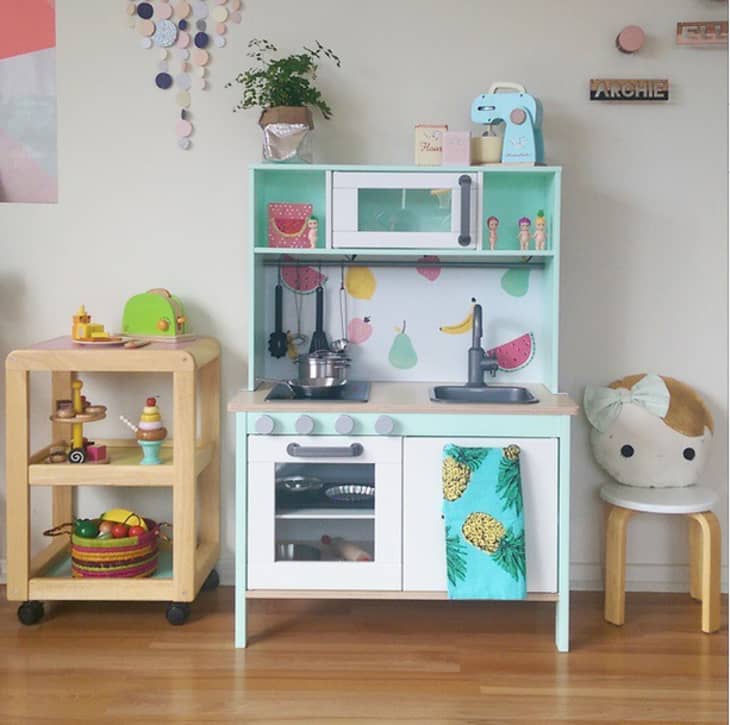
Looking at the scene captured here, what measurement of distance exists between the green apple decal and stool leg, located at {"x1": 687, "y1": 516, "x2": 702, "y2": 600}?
107 cm

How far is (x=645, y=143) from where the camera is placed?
3.21 m

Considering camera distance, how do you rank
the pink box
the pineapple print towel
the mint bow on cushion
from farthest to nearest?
the mint bow on cushion, the pink box, the pineapple print towel

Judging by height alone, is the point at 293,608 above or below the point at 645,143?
below

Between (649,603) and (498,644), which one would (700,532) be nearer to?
(649,603)

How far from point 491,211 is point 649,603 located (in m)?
1.41

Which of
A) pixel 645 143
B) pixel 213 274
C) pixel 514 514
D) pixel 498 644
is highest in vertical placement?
pixel 645 143

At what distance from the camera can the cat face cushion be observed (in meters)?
3.12

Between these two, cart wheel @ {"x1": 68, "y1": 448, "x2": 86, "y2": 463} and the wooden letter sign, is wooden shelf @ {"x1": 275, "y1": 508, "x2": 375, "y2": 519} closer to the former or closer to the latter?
cart wheel @ {"x1": 68, "y1": 448, "x2": 86, "y2": 463}

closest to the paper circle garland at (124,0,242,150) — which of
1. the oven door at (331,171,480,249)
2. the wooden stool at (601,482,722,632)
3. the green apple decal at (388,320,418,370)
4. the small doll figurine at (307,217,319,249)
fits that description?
the small doll figurine at (307,217,319,249)

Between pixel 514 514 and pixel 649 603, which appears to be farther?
pixel 649 603

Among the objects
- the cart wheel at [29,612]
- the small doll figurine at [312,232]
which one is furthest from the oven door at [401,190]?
the cart wheel at [29,612]

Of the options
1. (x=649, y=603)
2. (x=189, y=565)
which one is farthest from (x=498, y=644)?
(x=189, y=565)

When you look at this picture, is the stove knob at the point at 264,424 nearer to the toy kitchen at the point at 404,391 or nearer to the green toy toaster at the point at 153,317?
the toy kitchen at the point at 404,391

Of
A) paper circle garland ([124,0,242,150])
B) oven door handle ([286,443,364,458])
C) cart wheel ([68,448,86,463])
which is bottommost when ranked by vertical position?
cart wheel ([68,448,86,463])
